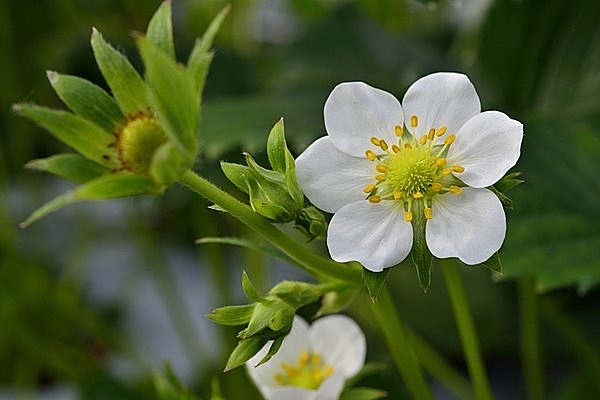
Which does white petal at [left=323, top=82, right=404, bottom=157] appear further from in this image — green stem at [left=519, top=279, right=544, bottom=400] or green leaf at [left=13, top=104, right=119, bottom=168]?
green stem at [left=519, top=279, right=544, bottom=400]

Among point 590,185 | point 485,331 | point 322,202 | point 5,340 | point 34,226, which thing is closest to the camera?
point 322,202

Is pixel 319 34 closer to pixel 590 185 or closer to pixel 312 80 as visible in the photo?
pixel 312 80

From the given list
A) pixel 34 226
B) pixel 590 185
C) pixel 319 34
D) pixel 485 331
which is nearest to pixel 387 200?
pixel 590 185

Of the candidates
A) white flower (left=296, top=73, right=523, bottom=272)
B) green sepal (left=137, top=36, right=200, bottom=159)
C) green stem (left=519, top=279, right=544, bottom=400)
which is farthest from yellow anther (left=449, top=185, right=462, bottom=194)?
green stem (left=519, top=279, right=544, bottom=400)

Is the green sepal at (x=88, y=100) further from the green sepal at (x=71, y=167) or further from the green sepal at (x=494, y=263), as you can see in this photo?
the green sepal at (x=494, y=263)

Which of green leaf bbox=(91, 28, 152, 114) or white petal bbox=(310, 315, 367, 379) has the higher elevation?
green leaf bbox=(91, 28, 152, 114)

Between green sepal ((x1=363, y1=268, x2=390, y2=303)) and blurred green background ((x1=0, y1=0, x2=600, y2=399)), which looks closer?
green sepal ((x1=363, y1=268, x2=390, y2=303))

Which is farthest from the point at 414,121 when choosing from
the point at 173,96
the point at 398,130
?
the point at 173,96

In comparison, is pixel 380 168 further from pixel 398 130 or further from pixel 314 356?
pixel 314 356
